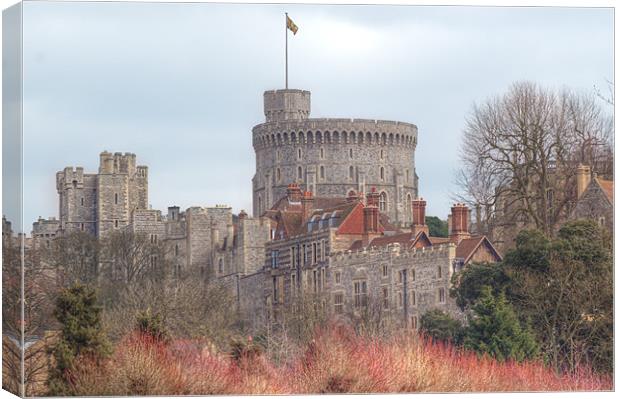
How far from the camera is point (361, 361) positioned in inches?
1714

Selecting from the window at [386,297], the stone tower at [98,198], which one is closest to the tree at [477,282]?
the window at [386,297]

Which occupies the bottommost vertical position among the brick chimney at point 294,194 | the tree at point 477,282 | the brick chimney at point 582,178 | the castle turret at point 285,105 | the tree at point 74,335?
the tree at point 74,335

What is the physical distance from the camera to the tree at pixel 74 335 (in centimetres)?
4153

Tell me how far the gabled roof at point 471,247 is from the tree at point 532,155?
33.6 inches

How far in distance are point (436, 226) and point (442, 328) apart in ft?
132

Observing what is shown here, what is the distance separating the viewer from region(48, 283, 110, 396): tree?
41531mm

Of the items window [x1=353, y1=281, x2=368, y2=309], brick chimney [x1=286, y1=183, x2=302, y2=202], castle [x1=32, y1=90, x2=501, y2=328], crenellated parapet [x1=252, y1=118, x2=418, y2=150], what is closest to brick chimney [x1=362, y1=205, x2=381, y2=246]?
castle [x1=32, y1=90, x2=501, y2=328]

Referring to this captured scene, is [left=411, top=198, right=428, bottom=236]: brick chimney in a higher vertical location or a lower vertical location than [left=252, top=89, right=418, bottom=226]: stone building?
lower

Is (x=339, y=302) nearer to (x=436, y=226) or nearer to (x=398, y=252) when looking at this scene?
(x=398, y=252)

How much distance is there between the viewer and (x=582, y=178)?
245ft

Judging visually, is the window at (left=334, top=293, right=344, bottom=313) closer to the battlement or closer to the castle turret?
the battlement

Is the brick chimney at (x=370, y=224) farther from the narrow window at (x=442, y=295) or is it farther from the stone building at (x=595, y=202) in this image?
the stone building at (x=595, y=202)

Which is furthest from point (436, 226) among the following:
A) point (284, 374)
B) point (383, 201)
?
point (284, 374)

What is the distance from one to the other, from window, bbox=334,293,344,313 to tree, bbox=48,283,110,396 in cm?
4476
